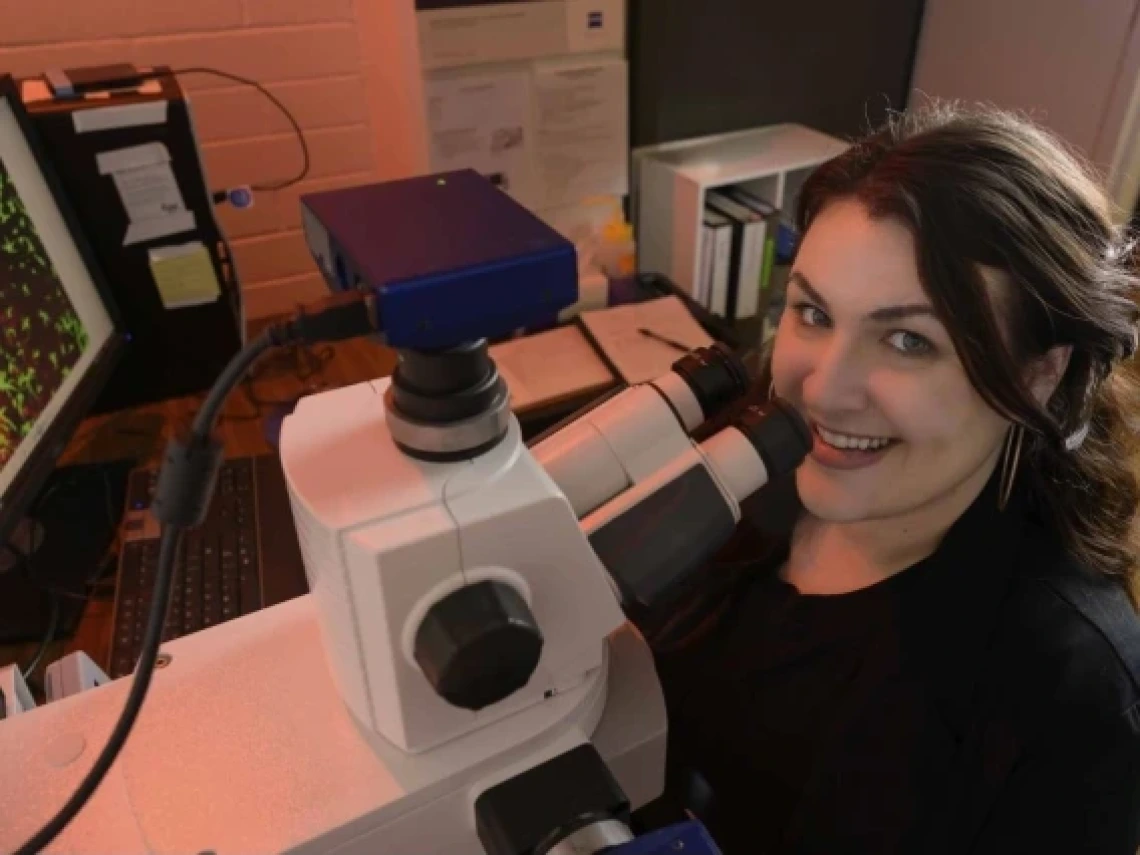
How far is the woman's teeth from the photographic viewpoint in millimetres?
851

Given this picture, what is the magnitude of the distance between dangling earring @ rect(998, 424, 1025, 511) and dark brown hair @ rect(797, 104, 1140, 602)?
1 cm

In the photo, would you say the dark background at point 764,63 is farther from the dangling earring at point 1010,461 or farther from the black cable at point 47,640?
the black cable at point 47,640

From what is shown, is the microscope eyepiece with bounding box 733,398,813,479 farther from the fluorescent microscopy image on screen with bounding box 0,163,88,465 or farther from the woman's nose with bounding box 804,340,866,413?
the fluorescent microscopy image on screen with bounding box 0,163,88,465

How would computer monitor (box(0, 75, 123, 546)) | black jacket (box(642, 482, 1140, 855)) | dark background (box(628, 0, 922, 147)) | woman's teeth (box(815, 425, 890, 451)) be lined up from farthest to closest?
dark background (box(628, 0, 922, 147))
computer monitor (box(0, 75, 123, 546))
woman's teeth (box(815, 425, 890, 451))
black jacket (box(642, 482, 1140, 855))

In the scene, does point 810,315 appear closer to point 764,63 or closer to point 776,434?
point 776,434

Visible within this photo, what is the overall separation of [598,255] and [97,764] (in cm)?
145

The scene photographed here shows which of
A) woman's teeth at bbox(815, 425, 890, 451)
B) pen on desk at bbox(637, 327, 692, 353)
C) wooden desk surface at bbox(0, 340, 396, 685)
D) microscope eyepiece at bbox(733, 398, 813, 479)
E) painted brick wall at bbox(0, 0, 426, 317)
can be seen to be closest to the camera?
microscope eyepiece at bbox(733, 398, 813, 479)

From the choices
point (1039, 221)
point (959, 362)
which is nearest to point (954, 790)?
point (959, 362)

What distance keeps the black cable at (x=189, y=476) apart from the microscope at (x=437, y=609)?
2 cm

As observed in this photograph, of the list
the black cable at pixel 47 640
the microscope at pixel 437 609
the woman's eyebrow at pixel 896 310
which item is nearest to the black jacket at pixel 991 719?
the woman's eyebrow at pixel 896 310

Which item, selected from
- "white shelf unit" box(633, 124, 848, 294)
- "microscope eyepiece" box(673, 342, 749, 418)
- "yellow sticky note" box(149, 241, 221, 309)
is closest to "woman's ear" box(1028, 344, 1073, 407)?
"microscope eyepiece" box(673, 342, 749, 418)

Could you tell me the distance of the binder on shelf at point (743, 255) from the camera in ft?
5.76

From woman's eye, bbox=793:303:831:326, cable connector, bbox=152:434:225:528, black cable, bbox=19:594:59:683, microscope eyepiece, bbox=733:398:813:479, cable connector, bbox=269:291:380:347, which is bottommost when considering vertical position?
black cable, bbox=19:594:59:683

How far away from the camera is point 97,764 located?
1.62ft
